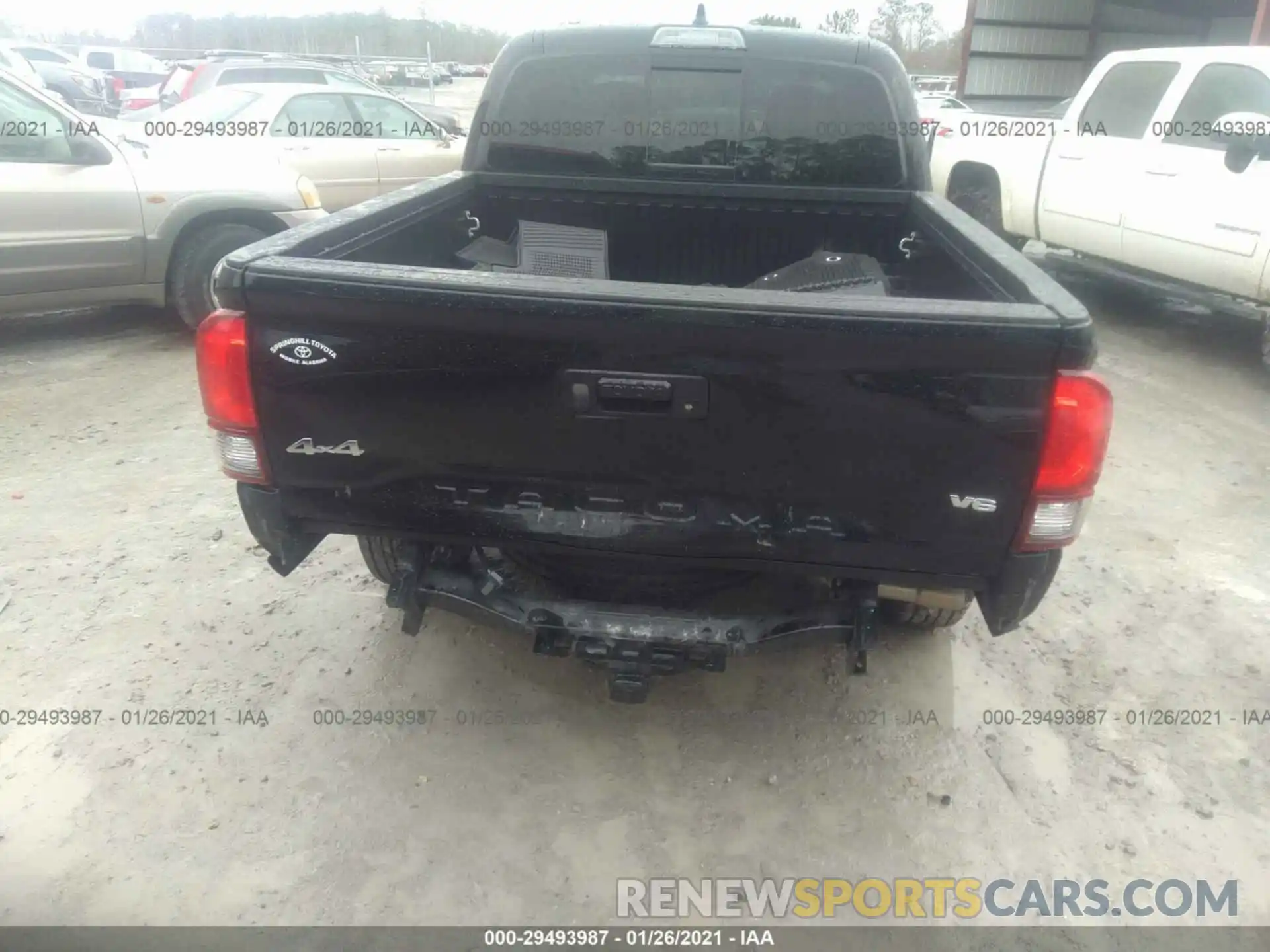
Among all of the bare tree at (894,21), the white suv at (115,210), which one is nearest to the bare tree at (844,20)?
the bare tree at (894,21)

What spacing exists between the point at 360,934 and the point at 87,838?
2.67 feet

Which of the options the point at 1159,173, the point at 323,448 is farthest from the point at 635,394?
the point at 1159,173

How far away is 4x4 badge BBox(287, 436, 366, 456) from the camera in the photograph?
2.07 m

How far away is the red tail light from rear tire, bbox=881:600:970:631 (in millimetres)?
767

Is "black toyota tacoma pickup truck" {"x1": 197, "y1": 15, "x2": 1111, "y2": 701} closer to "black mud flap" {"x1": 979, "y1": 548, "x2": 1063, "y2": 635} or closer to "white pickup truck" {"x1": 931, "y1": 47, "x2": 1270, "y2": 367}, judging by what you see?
"black mud flap" {"x1": 979, "y1": 548, "x2": 1063, "y2": 635}

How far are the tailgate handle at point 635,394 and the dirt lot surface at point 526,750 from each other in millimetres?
1002

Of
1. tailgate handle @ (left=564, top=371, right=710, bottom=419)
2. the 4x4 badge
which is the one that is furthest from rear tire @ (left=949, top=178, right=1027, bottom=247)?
the 4x4 badge

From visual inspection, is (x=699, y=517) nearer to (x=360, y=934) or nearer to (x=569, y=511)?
(x=569, y=511)

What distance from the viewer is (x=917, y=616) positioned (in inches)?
115

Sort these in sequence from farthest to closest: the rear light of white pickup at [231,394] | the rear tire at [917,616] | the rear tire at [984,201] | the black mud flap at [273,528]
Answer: the rear tire at [984,201] < the rear tire at [917,616] < the black mud flap at [273,528] < the rear light of white pickup at [231,394]

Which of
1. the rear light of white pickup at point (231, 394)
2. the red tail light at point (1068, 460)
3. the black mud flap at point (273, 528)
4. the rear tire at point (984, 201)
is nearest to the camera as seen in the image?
the red tail light at point (1068, 460)

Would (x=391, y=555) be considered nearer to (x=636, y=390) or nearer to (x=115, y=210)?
(x=636, y=390)

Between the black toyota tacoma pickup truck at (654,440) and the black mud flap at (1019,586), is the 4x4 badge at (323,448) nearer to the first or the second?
the black toyota tacoma pickup truck at (654,440)

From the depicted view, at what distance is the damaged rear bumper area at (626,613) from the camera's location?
2236 mm
